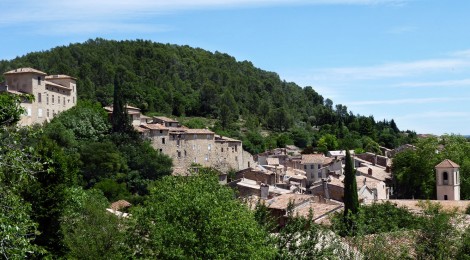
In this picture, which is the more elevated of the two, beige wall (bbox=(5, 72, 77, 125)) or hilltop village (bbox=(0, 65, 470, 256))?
beige wall (bbox=(5, 72, 77, 125))

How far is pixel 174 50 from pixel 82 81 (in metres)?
54.6

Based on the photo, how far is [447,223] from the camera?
1986cm

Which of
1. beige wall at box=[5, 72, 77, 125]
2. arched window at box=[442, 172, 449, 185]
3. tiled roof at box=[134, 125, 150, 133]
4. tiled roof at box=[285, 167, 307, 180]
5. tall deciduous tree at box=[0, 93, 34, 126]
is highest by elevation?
beige wall at box=[5, 72, 77, 125]

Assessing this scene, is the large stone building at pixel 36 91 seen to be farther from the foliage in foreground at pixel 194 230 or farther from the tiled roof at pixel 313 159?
the foliage in foreground at pixel 194 230

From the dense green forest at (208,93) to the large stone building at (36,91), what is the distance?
22.7 meters

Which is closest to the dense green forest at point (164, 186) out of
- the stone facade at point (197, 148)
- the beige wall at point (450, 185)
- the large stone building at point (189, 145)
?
the large stone building at point (189, 145)

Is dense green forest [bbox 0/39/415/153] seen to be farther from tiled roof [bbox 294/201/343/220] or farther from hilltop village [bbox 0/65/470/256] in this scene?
tiled roof [bbox 294/201/343/220]

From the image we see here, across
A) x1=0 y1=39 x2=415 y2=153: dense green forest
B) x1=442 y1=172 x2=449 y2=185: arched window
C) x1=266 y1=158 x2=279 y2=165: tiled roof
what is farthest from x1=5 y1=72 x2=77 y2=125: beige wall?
x1=442 y1=172 x2=449 y2=185: arched window

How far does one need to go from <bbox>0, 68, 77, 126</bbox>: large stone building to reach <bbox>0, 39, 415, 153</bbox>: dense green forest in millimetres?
22738

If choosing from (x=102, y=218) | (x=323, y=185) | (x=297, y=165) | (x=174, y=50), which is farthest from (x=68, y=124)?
(x=174, y=50)

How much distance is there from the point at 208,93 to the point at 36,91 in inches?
2215

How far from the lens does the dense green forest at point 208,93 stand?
102 metres

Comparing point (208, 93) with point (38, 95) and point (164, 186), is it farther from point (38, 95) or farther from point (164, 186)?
point (164, 186)

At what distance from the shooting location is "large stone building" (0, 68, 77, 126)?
200 ft
